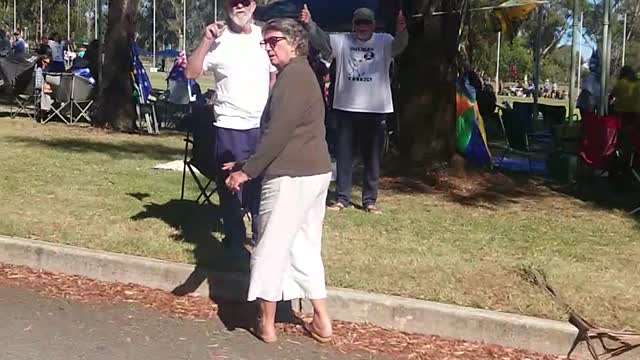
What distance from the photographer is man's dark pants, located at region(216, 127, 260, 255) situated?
20.7 feet

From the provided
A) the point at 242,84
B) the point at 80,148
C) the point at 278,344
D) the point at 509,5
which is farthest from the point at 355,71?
the point at 509,5

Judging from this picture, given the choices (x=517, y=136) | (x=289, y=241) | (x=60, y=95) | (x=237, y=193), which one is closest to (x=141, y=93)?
(x=60, y=95)

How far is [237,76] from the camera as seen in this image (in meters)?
6.22

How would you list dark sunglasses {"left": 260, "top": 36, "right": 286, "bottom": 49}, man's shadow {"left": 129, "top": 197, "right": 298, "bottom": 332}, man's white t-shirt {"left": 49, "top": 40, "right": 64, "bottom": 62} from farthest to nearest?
man's white t-shirt {"left": 49, "top": 40, "right": 64, "bottom": 62} < man's shadow {"left": 129, "top": 197, "right": 298, "bottom": 332} < dark sunglasses {"left": 260, "top": 36, "right": 286, "bottom": 49}

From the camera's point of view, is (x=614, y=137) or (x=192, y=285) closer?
(x=192, y=285)

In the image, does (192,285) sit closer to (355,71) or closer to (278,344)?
(278,344)

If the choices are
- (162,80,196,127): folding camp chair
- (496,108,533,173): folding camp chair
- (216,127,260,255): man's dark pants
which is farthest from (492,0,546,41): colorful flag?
(216,127,260,255): man's dark pants

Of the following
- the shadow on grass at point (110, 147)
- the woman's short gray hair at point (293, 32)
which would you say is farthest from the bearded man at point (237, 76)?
the shadow on grass at point (110, 147)

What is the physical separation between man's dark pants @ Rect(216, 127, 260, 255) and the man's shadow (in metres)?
0.17

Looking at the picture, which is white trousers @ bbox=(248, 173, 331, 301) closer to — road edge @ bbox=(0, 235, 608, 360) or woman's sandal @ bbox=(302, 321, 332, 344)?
woman's sandal @ bbox=(302, 321, 332, 344)

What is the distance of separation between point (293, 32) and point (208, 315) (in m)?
1.95

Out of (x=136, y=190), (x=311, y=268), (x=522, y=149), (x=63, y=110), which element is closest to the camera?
(x=311, y=268)

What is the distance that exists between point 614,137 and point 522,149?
282 cm

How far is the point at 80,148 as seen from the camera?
1271 centimetres
